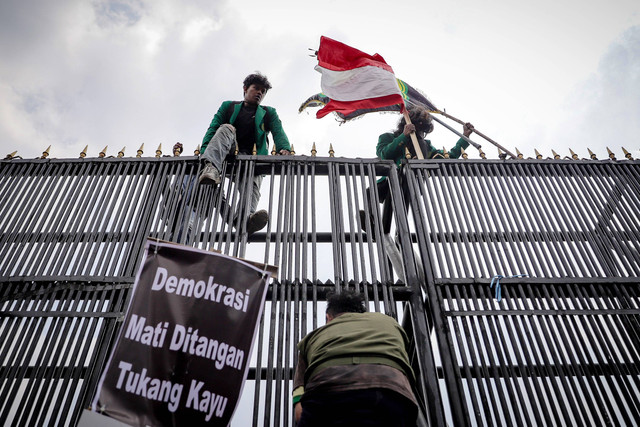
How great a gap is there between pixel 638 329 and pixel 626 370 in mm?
483

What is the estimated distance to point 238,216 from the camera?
4.43m

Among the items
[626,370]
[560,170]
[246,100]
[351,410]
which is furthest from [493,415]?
[246,100]

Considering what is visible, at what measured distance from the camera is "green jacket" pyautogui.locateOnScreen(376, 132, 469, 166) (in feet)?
21.6

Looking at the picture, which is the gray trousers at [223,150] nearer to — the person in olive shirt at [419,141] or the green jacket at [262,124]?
the green jacket at [262,124]

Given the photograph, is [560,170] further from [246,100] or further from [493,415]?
[246,100]

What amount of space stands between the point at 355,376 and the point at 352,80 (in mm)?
5809

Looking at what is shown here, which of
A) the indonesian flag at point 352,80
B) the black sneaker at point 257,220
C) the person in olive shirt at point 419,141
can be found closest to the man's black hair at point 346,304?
the black sneaker at point 257,220

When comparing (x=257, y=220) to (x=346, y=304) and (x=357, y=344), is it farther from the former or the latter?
(x=357, y=344)

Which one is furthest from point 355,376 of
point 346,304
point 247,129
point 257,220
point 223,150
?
point 247,129

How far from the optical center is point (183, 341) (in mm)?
2969

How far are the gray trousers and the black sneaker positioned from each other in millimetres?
373

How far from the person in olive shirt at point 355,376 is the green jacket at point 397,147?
4.30m

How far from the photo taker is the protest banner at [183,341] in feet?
8.86

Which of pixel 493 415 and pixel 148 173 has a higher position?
pixel 148 173
